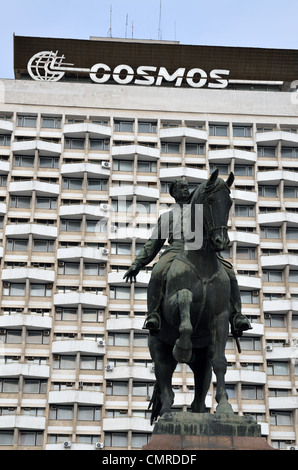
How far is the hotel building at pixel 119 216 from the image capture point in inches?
2206

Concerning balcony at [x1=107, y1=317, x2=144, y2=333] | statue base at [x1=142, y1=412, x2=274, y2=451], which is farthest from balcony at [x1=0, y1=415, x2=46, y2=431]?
statue base at [x1=142, y1=412, x2=274, y2=451]

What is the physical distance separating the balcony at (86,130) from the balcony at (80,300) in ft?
48.2

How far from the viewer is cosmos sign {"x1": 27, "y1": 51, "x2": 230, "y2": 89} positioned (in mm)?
69062

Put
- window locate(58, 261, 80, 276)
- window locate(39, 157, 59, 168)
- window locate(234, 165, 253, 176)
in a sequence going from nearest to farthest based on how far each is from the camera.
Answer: window locate(58, 261, 80, 276), window locate(39, 157, 59, 168), window locate(234, 165, 253, 176)

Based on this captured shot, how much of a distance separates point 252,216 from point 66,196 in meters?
16.2

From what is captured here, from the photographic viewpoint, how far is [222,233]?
1288 cm

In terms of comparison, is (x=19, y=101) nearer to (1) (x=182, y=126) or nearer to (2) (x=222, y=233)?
(1) (x=182, y=126)

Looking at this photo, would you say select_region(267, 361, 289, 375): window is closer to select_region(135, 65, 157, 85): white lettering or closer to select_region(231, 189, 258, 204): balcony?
select_region(231, 189, 258, 204): balcony

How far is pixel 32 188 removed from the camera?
62.0 meters

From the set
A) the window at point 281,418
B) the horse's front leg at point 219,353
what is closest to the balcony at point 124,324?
the window at point 281,418

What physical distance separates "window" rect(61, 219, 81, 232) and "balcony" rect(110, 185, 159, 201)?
3.83 meters

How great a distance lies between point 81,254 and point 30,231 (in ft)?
15.4

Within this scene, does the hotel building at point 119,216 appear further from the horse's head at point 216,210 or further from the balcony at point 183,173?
the horse's head at point 216,210
